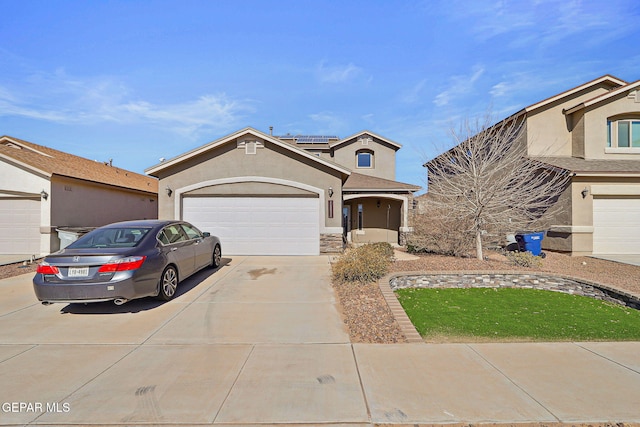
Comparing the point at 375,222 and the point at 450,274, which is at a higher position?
the point at 375,222

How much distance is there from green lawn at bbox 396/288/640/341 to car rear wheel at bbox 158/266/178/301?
4.97 metres

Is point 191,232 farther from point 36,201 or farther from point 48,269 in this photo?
point 36,201

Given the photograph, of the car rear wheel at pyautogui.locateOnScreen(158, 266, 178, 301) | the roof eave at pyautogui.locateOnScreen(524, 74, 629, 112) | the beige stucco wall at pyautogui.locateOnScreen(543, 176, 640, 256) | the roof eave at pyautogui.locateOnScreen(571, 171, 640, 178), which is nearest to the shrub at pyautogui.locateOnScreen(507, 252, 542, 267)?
the beige stucco wall at pyautogui.locateOnScreen(543, 176, 640, 256)

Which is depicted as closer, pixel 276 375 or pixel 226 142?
pixel 276 375

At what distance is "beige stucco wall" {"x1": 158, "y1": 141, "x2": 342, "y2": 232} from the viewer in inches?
515

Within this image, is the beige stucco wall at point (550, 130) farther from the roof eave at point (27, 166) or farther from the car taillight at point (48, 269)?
the roof eave at point (27, 166)

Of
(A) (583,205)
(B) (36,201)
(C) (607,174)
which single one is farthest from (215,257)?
(C) (607,174)

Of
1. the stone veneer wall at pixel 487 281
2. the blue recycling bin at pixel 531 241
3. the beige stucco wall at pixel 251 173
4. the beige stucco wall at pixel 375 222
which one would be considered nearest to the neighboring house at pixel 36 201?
the beige stucco wall at pixel 251 173

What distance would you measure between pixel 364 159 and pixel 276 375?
1963 cm

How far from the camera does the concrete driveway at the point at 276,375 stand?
316 cm

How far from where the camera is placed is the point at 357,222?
18781 millimetres

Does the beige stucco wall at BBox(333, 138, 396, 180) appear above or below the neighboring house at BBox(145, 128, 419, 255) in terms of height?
above

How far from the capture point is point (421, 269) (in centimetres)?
903

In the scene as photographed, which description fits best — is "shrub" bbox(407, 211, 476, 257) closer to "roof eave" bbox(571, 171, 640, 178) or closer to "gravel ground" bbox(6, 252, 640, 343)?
"gravel ground" bbox(6, 252, 640, 343)
